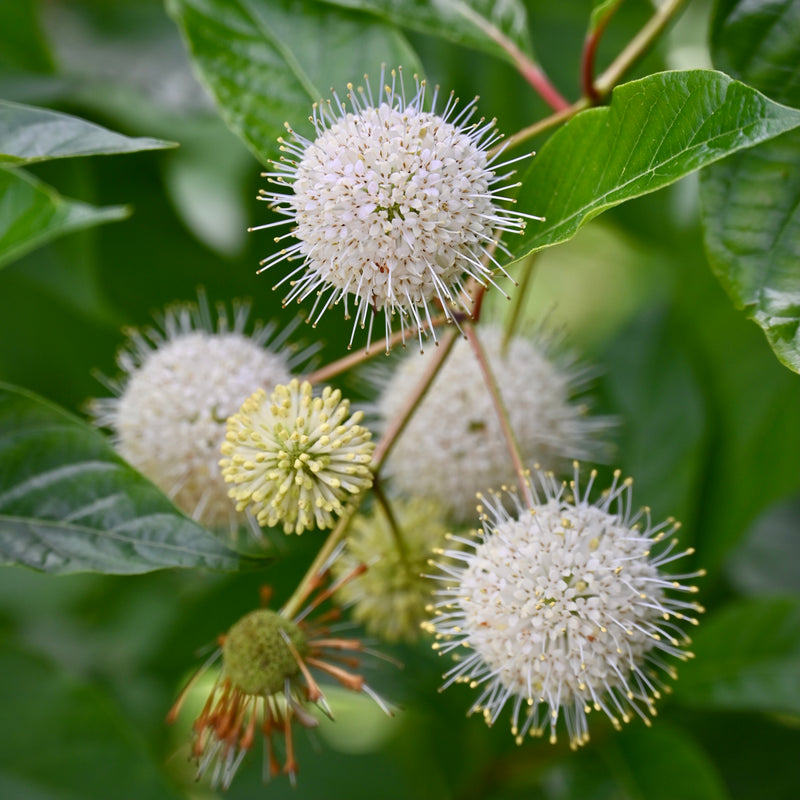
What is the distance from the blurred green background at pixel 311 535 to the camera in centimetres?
162

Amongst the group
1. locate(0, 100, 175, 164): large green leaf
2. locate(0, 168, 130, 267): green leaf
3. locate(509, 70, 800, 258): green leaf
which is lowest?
locate(0, 168, 130, 267): green leaf

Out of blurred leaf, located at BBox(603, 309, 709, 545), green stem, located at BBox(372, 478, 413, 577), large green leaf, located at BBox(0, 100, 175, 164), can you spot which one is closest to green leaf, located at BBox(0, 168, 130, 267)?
large green leaf, located at BBox(0, 100, 175, 164)

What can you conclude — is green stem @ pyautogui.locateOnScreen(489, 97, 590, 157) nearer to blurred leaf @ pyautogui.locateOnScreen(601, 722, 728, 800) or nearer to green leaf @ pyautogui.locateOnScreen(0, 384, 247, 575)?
green leaf @ pyautogui.locateOnScreen(0, 384, 247, 575)

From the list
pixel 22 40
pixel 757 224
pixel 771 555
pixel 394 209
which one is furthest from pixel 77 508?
pixel 771 555

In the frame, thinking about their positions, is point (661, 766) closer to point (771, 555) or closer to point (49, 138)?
point (771, 555)

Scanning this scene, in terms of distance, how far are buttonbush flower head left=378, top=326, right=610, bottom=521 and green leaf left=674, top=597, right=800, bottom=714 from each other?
416mm

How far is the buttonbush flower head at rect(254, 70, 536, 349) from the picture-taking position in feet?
3.42

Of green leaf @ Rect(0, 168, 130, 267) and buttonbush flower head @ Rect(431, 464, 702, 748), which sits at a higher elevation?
green leaf @ Rect(0, 168, 130, 267)

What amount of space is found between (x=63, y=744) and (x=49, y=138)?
102cm

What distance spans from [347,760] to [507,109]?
Result: 1468 millimetres

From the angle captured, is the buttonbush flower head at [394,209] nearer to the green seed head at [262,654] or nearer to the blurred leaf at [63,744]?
the green seed head at [262,654]

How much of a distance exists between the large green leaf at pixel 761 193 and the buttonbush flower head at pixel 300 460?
48 centimetres

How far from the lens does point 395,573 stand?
4.55 ft

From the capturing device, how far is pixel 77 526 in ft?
3.94
